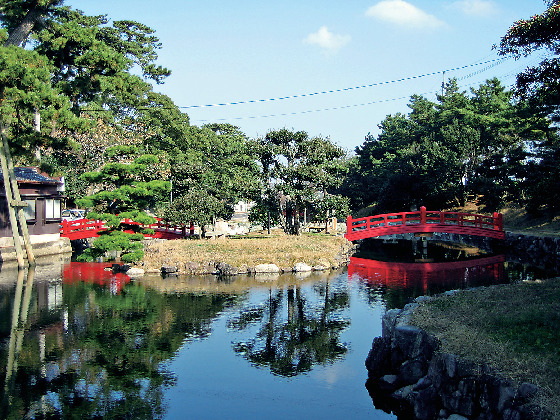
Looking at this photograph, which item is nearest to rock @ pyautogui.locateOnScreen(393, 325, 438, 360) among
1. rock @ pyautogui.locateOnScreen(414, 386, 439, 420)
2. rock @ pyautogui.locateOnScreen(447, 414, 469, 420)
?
rock @ pyautogui.locateOnScreen(414, 386, 439, 420)

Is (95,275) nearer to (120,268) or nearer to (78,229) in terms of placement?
(120,268)

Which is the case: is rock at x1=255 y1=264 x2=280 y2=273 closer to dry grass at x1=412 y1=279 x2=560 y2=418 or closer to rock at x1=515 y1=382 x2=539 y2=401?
dry grass at x1=412 y1=279 x2=560 y2=418

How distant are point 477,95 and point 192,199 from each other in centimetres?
2961

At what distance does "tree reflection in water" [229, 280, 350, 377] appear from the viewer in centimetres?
1364

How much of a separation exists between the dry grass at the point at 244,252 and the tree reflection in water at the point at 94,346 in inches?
174

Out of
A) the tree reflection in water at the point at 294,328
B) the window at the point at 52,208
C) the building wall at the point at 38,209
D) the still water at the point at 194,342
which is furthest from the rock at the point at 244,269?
the window at the point at 52,208

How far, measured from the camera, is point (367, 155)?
219 ft

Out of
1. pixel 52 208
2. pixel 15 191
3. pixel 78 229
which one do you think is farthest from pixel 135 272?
pixel 52 208

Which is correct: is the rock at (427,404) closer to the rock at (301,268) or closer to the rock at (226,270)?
the rock at (226,270)

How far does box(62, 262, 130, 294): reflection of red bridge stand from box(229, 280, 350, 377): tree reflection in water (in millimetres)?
7048

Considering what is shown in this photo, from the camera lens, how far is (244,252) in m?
27.5

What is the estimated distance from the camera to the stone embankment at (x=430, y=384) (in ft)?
27.0

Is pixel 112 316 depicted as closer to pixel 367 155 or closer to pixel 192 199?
pixel 192 199

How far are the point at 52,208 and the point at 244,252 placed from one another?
14.4 m
